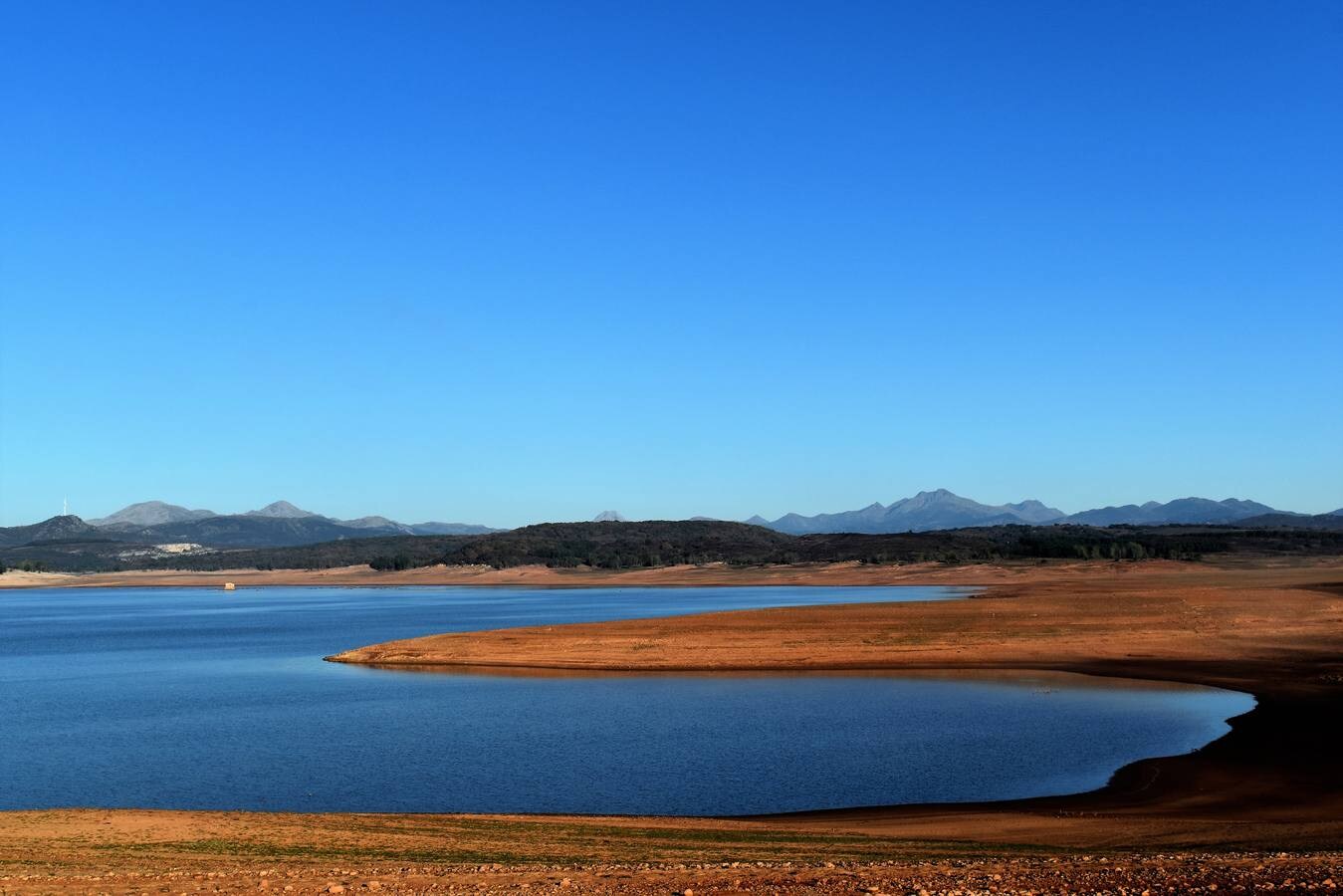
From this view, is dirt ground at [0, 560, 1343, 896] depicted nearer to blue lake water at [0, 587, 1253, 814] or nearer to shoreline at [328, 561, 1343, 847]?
shoreline at [328, 561, 1343, 847]

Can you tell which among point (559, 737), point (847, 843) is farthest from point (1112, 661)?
point (847, 843)

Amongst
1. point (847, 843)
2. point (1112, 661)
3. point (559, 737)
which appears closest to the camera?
point (847, 843)

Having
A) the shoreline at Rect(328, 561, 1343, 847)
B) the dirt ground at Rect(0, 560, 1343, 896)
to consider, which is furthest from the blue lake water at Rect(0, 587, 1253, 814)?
the dirt ground at Rect(0, 560, 1343, 896)

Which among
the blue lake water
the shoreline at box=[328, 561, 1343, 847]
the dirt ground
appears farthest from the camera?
the blue lake water

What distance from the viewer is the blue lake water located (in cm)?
2984

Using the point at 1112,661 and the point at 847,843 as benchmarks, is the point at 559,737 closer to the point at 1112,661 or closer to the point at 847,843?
the point at 847,843

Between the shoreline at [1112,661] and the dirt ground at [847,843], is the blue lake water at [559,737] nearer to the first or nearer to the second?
the shoreline at [1112,661]

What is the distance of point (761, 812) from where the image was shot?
2733 centimetres

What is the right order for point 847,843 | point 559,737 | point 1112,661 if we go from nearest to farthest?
point 847,843
point 559,737
point 1112,661

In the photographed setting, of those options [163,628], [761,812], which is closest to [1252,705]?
[761,812]

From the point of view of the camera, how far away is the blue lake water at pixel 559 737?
29.8 metres

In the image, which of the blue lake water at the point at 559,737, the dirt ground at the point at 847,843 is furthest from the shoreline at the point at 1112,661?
the blue lake water at the point at 559,737

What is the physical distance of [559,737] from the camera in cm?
3822

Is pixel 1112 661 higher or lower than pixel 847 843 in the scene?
lower
